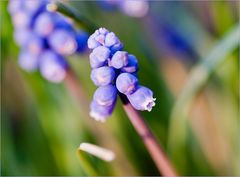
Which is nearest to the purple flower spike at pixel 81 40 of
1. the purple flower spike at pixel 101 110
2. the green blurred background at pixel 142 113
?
the green blurred background at pixel 142 113

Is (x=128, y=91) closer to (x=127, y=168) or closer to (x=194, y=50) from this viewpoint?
(x=127, y=168)

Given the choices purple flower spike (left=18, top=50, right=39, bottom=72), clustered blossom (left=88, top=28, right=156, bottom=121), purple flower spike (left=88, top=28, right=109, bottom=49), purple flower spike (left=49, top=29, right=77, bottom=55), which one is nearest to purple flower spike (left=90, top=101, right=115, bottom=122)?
clustered blossom (left=88, top=28, right=156, bottom=121)

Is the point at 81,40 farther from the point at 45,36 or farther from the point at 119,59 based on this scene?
the point at 119,59

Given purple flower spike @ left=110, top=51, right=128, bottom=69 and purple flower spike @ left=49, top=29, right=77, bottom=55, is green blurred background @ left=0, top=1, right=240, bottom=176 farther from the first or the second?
purple flower spike @ left=110, top=51, right=128, bottom=69

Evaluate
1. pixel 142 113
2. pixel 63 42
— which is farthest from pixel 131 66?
pixel 142 113

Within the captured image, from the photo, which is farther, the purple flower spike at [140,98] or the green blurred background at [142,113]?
the green blurred background at [142,113]

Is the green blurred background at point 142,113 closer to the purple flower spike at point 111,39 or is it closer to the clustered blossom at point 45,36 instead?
the clustered blossom at point 45,36
